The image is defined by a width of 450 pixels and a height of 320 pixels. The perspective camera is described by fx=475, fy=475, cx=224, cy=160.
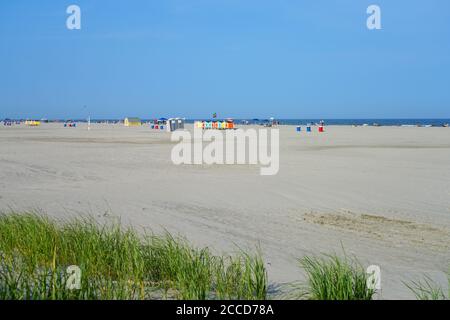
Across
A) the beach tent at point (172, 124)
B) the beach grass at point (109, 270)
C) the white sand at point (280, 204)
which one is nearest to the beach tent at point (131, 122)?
the beach tent at point (172, 124)

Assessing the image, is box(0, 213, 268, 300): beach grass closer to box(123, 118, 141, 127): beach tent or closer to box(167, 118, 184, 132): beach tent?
box(167, 118, 184, 132): beach tent

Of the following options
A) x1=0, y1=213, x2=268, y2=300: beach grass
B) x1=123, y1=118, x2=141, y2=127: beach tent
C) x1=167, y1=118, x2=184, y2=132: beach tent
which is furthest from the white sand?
x1=123, y1=118, x2=141, y2=127: beach tent

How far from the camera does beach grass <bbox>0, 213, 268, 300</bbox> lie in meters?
3.82

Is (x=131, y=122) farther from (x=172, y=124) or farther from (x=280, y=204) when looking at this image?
(x=280, y=204)

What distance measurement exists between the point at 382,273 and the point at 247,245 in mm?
1970

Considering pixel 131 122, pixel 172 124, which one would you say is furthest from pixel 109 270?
pixel 131 122

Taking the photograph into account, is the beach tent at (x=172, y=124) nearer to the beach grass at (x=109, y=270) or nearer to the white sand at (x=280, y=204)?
the white sand at (x=280, y=204)

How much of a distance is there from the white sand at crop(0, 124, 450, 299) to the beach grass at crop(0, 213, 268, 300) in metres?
1.07

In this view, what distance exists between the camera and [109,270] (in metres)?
4.51

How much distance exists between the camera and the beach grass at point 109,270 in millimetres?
3822

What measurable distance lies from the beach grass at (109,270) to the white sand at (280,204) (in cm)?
107

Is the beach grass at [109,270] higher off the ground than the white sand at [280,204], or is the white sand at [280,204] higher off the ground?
the beach grass at [109,270]
